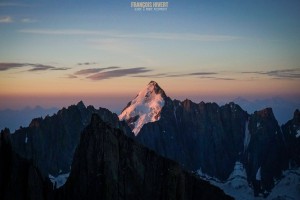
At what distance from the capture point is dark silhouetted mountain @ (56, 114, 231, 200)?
171 meters

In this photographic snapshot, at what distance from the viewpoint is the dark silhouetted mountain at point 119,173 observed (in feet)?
560

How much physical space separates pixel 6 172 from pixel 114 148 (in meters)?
48.1

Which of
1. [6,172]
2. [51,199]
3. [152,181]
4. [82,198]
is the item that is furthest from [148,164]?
[6,172]

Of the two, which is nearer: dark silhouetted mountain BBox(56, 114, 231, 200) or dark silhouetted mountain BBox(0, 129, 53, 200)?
dark silhouetted mountain BBox(0, 129, 53, 200)

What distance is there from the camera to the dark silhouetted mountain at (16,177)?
452ft

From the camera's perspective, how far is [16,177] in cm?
13950

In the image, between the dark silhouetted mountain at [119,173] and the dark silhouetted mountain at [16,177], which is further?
the dark silhouetted mountain at [119,173]

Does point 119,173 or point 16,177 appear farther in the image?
point 119,173

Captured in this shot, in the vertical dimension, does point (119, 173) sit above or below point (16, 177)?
below

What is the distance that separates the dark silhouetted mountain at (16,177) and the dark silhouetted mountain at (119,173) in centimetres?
2177

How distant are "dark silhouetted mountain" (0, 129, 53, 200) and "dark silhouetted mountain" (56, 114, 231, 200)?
71.4 ft

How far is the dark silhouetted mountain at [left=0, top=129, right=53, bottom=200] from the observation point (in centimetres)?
13788

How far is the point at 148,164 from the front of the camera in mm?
191000

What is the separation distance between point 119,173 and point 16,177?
4662cm
